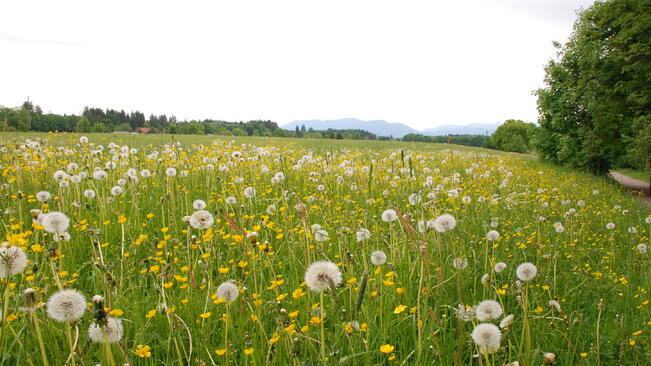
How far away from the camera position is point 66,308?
1327mm

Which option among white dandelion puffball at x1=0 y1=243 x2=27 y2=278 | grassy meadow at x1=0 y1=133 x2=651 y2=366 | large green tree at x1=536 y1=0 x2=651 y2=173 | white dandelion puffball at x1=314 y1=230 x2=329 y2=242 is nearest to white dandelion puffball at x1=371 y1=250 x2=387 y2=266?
grassy meadow at x1=0 y1=133 x2=651 y2=366

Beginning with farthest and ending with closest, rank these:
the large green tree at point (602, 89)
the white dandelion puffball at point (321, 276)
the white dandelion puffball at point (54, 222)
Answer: the large green tree at point (602, 89), the white dandelion puffball at point (54, 222), the white dandelion puffball at point (321, 276)

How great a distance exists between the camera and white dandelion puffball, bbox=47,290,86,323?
1.31m

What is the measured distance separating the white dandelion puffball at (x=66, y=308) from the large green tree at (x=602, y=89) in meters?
15.1

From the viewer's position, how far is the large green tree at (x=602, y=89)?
1290 cm

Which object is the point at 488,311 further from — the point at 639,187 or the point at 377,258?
the point at 639,187

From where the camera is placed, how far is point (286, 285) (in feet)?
9.55

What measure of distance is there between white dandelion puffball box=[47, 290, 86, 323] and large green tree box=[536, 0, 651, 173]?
15.1 meters

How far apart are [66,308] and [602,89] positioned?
19161mm

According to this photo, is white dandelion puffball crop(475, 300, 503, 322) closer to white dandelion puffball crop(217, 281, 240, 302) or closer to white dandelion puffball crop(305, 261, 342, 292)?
white dandelion puffball crop(305, 261, 342, 292)

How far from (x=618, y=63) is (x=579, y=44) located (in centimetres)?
292

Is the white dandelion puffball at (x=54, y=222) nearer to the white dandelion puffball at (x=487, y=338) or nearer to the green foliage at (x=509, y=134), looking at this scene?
the white dandelion puffball at (x=487, y=338)

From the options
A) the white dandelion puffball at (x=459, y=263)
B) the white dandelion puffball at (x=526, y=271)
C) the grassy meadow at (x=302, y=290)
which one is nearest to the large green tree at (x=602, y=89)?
the grassy meadow at (x=302, y=290)

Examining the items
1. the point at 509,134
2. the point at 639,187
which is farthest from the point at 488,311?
the point at 509,134
